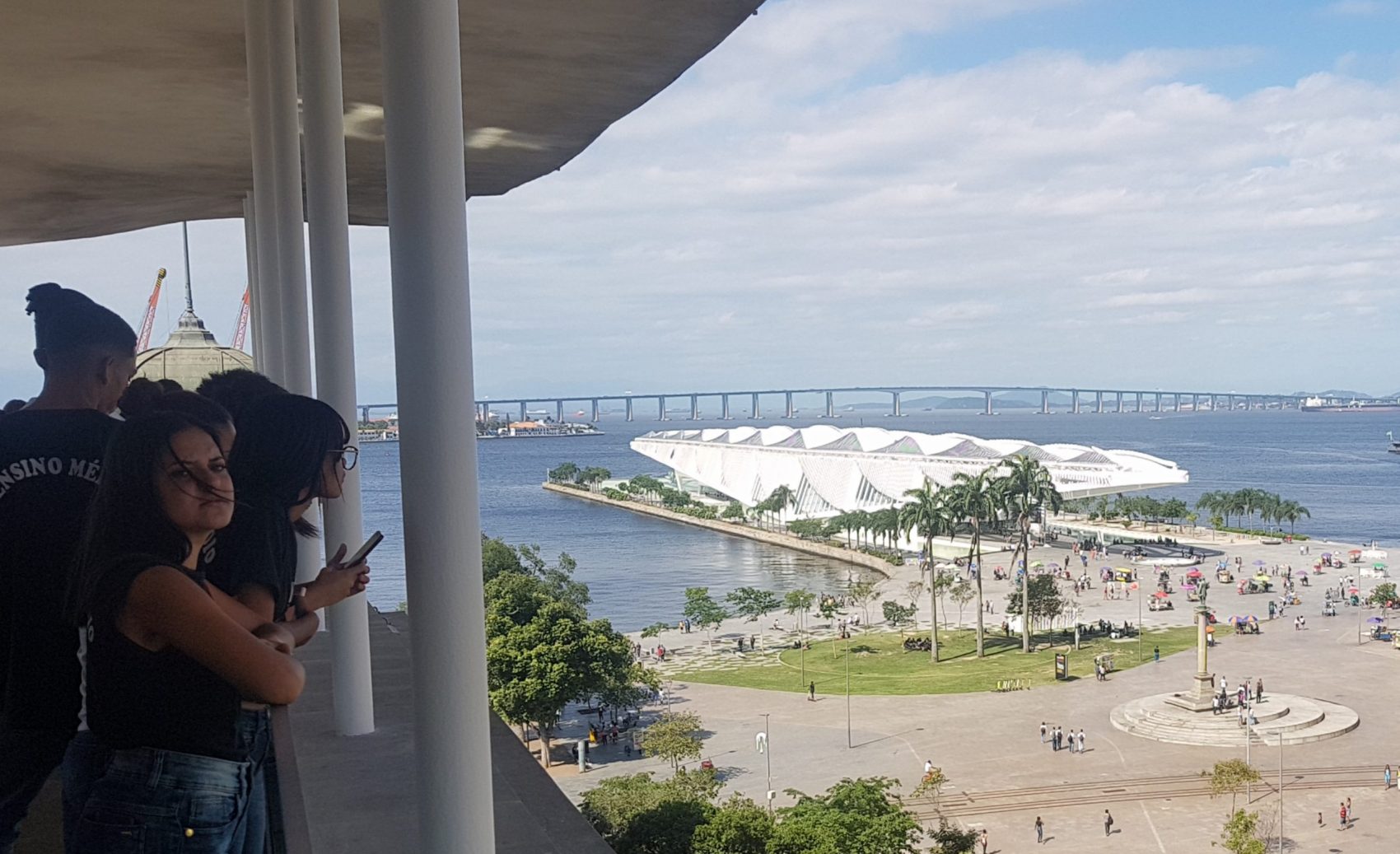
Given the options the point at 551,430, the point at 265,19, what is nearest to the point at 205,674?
the point at 265,19

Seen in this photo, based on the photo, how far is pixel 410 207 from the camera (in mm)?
2139

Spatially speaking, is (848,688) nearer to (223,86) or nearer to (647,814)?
(647,814)

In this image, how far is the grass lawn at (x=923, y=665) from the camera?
26.5 metres

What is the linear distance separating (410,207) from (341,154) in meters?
1.97

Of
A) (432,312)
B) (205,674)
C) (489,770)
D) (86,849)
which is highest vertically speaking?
(432,312)

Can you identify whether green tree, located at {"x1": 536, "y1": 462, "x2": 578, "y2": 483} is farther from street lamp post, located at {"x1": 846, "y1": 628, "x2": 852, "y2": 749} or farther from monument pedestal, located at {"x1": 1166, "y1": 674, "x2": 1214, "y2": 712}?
monument pedestal, located at {"x1": 1166, "y1": 674, "x2": 1214, "y2": 712}

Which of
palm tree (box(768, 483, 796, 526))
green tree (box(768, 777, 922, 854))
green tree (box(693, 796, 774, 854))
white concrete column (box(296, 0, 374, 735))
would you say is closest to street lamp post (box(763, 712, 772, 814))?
green tree (box(768, 777, 922, 854))

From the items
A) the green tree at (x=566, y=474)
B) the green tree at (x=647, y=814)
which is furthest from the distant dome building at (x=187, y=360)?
the green tree at (x=566, y=474)

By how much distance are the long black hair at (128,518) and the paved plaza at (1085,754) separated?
16403 millimetres

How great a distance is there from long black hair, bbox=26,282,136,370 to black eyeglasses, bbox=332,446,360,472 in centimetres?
44

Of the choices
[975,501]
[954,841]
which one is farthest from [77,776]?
[975,501]

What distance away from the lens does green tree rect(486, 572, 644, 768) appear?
69.8ft

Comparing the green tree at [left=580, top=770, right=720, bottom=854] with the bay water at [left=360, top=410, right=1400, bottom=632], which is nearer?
the green tree at [left=580, top=770, right=720, bottom=854]

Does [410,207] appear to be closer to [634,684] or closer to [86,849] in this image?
[86,849]
